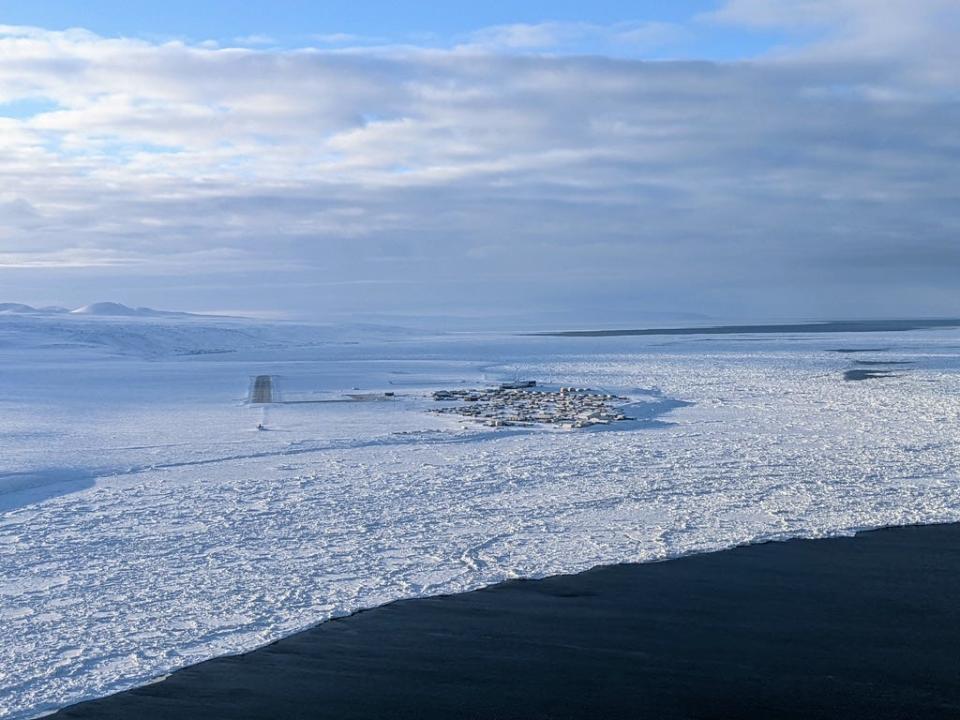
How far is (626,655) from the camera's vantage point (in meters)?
5.68

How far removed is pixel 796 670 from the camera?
17.8 feet

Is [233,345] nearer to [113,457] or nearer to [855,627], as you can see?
[113,457]

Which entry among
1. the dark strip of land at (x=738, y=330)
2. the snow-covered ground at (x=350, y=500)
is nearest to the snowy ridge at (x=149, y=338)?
the dark strip of land at (x=738, y=330)

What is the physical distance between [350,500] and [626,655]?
469 cm

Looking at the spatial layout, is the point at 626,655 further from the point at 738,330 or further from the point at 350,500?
the point at 738,330

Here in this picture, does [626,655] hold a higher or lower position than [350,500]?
lower

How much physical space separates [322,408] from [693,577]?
1256 centimetres

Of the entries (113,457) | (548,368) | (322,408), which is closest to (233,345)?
(548,368)

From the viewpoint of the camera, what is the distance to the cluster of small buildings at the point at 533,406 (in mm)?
16391

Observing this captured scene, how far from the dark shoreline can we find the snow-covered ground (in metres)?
0.40

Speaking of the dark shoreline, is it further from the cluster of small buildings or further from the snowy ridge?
the snowy ridge

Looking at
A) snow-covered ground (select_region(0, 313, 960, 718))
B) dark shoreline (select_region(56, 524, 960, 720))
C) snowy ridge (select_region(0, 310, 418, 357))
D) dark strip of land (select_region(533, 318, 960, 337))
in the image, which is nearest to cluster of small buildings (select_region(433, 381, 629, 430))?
snow-covered ground (select_region(0, 313, 960, 718))

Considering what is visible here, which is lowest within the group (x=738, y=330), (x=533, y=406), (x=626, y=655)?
(x=626, y=655)

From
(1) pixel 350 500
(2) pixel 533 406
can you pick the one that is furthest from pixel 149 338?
(1) pixel 350 500
